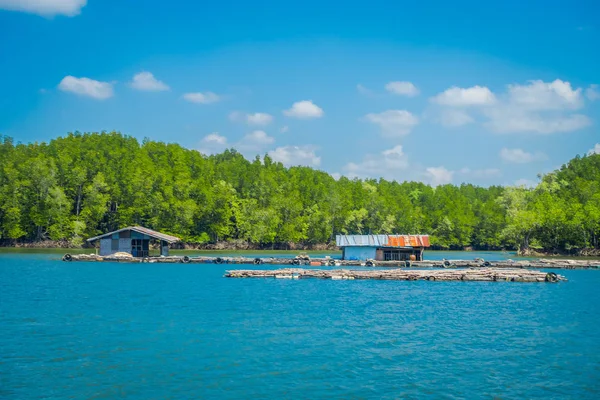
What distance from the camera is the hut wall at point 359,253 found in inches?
2876

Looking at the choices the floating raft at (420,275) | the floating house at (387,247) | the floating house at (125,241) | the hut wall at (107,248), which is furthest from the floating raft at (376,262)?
the floating raft at (420,275)

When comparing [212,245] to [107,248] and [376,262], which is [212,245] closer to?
[107,248]

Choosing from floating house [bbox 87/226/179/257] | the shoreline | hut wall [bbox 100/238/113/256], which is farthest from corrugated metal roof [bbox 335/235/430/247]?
the shoreline

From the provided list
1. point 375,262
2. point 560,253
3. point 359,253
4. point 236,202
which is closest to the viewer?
point 375,262

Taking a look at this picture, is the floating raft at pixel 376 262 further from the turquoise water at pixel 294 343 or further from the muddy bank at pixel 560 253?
the muddy bank at pixel 560 253

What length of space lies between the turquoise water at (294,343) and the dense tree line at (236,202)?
66361mm

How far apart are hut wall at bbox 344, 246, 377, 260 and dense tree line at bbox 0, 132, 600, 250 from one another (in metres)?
44.4

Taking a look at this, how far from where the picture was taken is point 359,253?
2911 inches

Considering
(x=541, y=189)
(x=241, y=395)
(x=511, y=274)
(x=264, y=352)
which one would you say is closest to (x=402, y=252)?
(x=511, y=274)

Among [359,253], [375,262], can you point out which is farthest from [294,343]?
[359,253]

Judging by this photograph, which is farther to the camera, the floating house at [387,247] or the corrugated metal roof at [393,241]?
the floating house at [387,247]

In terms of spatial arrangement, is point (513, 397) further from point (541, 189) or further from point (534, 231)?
point (541, 189)

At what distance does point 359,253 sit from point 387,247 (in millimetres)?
4220

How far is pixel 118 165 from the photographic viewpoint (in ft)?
404
